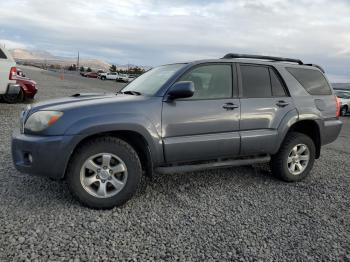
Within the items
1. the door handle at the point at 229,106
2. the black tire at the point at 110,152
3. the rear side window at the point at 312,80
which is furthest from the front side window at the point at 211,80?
the rear side window at the point at 312,80

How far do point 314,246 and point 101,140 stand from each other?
2.30 meters

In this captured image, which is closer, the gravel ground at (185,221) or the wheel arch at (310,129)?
the gravel ground at (185,221)

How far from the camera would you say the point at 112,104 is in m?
3.77

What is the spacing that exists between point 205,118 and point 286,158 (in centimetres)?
151

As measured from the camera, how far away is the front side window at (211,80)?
429 cm

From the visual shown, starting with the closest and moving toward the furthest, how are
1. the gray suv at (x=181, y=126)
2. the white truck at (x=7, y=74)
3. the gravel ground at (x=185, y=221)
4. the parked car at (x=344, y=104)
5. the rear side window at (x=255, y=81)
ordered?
the gravel ground at (x=185, y=221) → the gray suv at (x=181, y=126) → the rear side window at (x=255, y=81) → the white truck at (x=7, y=74) → the parked car at (x=344, y=104)

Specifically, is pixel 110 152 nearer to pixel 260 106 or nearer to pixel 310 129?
pixel 260 106

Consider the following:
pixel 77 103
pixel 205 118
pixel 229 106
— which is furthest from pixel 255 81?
pixel 77 103

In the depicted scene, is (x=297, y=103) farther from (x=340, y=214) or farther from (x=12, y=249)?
(x=12, y=249)

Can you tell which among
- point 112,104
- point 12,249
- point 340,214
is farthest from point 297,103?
point 12,249

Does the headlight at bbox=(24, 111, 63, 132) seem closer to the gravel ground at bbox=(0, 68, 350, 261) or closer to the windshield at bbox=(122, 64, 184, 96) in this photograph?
the gravel ground at bbox=(0, 68, 350, 261)

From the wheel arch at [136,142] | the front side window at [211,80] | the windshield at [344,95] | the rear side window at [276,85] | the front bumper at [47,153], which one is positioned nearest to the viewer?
the front bumper at [47,153]

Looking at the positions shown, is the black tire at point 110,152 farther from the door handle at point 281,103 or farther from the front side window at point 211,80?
the door handle at point 281,103

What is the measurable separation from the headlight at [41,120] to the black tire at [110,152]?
39cm
